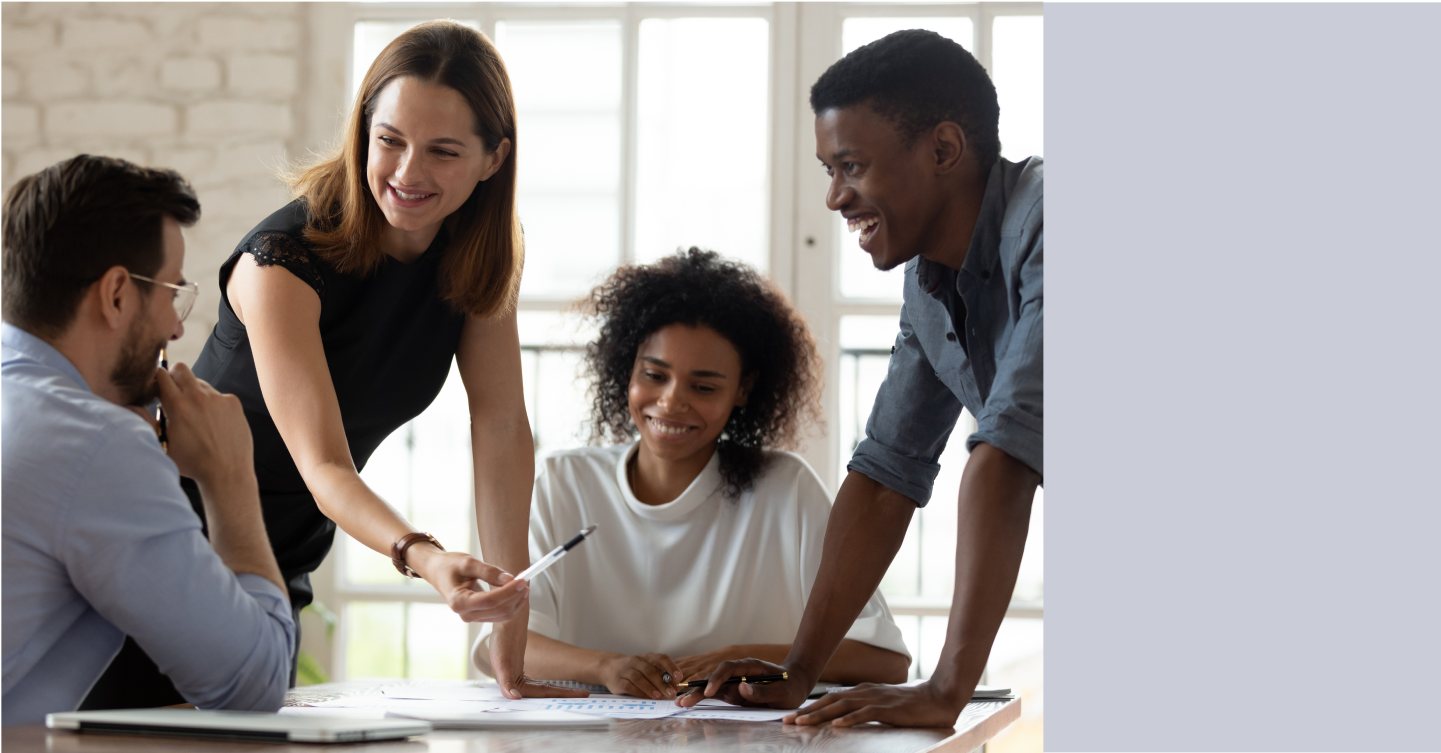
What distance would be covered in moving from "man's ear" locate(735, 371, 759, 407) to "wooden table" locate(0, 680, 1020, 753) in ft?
3.09

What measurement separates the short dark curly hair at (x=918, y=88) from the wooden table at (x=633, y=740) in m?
0.61

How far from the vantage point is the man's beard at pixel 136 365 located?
0.89 m

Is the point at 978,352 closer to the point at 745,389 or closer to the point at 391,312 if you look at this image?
the point at 391,312

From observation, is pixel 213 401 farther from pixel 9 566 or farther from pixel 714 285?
pixel 714 285

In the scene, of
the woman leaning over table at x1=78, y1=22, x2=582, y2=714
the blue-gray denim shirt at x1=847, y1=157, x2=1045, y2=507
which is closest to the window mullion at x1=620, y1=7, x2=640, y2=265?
the woman leaning over table at x1=78, y1=22, x2=582, y2=714

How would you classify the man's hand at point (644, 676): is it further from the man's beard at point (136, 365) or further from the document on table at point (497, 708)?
the man's beard at point (136, 365)

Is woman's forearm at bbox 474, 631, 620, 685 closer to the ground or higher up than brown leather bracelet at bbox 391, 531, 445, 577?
closer to the ground

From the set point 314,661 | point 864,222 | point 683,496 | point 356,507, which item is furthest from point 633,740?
point 314,661

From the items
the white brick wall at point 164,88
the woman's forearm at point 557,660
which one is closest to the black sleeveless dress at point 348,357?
the woman's forearm at point 557,660

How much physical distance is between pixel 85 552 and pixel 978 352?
0.91 meters

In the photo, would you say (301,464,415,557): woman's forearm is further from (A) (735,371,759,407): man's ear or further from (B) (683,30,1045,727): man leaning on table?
(A) (735,371,759,407): man's ear

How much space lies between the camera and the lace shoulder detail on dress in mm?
1269

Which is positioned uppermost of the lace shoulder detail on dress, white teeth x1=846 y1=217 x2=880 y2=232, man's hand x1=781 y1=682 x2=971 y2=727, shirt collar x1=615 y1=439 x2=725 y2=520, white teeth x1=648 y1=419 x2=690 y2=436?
white teeth x1=846 y1=217 x2=880 y2=232

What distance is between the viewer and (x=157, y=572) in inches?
33.7
